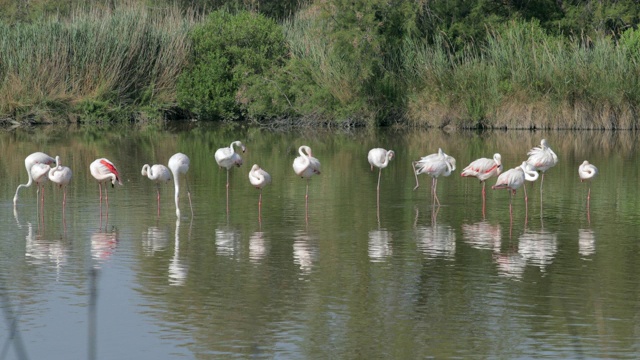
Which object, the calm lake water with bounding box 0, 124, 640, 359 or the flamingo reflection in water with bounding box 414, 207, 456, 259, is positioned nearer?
A: the calm lake water with bounding box 0, 124, 640, 359

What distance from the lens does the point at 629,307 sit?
9.12 meters

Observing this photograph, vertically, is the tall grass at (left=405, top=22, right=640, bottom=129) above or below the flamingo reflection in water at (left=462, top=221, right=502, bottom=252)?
above

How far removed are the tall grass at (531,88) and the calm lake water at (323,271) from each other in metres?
11.2

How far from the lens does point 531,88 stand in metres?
29.9

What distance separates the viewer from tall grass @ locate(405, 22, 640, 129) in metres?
29.4

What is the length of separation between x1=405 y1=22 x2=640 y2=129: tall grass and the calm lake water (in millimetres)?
11159

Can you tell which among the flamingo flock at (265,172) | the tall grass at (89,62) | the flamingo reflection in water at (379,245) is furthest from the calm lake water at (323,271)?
the tall grass at (89,62)

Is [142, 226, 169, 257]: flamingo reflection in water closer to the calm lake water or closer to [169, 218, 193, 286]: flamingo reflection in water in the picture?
the calm lake water

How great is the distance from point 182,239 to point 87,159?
9.46 metres

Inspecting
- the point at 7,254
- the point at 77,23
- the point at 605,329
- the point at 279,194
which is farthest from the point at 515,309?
the point at 77,23

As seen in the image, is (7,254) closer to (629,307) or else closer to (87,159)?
(629,307)

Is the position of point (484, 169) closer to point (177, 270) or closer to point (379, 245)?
point (379, 245)

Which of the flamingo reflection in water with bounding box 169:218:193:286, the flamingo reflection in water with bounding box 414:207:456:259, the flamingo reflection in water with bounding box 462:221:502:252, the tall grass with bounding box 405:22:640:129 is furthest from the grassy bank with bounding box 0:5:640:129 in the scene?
the flamingo reflection in water with bounding box 169:218:193:286

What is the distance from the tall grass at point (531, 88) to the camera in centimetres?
2944
